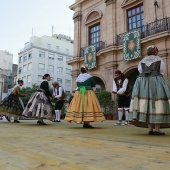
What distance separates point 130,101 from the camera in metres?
4.44

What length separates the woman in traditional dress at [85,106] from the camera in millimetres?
4777

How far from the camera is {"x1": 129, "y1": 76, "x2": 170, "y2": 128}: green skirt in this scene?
3252mm

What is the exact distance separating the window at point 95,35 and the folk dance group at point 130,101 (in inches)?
374

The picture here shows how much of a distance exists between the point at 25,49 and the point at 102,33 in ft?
92.3

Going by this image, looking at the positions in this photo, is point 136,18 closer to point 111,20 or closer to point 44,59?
point 111,20

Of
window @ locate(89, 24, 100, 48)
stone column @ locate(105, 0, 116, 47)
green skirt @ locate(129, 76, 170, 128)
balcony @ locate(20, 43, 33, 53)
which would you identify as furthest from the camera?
balcony @ locate(20, 43, 33, 53)

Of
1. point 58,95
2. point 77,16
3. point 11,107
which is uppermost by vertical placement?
point 77,16

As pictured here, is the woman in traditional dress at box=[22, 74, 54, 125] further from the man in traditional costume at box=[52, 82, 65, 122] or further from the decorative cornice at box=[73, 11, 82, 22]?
the decorative cornice at box=[73, 11, 82, 22]

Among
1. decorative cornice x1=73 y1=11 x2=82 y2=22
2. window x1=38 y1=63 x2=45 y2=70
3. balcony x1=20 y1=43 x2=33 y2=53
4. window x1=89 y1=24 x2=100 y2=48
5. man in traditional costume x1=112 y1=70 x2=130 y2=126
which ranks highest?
balcony x1=20 y1=43 x2=33 y2=53

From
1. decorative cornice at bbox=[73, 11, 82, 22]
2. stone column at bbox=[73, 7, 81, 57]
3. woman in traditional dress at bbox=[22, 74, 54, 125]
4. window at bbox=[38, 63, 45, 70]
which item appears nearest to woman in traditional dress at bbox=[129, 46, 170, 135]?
woman in traditional dress at bbox=[22, 74, 54, 125]

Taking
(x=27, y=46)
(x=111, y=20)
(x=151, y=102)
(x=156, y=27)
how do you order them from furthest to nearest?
(x=27, y=46), (x=111, y=20), (x=156, y=27), (x=151, y=102)

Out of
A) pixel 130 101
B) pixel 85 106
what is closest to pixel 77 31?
pixel 85 106

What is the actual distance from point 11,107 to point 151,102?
5.07 metres

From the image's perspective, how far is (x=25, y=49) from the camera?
41.5 meters
